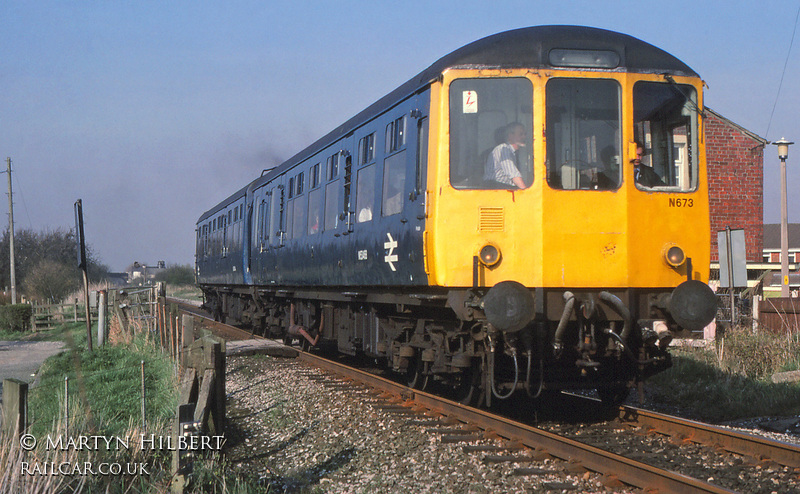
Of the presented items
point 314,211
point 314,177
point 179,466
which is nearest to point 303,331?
point 314,211

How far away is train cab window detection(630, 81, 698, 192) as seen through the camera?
23.1ft

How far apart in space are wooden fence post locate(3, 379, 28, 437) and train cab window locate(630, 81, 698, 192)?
5124 millimetres

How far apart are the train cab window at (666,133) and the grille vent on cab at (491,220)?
132 centimetres

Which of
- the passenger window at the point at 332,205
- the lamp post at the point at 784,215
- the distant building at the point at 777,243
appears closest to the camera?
the passenger window at the point at 332,205

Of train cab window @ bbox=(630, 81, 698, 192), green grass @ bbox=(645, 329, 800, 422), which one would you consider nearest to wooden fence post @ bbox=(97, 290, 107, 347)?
green grass @ bbox=(645, 329, 800, 422)

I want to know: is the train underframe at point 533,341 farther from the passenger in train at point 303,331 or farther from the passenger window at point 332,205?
the passenger in train at point 303,331

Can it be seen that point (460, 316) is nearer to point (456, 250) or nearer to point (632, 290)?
point (456, 250)

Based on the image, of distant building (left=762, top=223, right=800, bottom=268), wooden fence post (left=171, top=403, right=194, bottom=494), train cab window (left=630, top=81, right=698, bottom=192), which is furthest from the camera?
distant building (left=762, top=223, right=800, bottom=268)

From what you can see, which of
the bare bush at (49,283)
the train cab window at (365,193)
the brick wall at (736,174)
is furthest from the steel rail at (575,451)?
the bare bush at (49,283)

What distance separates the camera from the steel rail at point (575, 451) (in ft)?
15.7

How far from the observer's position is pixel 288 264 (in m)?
13.0

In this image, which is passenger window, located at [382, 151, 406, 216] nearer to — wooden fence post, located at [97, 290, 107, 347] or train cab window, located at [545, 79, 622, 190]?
train cab window, located at [545, 79, 622, 190]

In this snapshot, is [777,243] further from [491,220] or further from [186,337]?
[491,220]

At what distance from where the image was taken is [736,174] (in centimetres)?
2077
